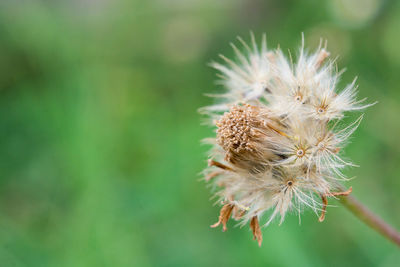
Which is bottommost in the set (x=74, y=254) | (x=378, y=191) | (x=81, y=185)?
(x=74, y=254)

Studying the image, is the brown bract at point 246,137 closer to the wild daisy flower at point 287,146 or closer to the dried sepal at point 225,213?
the wild daisy flower at point 287,146

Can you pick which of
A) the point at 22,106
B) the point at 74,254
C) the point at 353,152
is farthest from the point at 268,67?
the point at 22,106

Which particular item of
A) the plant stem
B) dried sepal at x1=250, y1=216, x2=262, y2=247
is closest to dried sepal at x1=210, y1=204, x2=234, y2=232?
dried sepal at x1=250, y1=216, x2=262, y2=247

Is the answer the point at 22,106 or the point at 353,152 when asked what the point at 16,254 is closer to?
the point at 22,106

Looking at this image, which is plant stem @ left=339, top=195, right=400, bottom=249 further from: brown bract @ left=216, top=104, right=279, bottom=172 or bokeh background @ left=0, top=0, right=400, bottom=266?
bokeh background @ left=0, top=0, right=400, bottom=266

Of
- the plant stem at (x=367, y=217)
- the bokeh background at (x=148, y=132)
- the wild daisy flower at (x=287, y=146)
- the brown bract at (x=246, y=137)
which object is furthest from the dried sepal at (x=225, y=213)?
the bokeh background at (x=148, y=132)

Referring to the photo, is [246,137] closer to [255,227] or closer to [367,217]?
[255,227]
